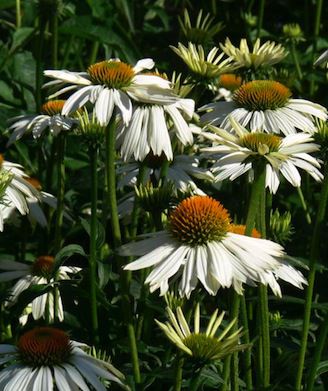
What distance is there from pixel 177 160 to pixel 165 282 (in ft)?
2.08

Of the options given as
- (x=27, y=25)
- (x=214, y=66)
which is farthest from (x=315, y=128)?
(x=27, y=25)

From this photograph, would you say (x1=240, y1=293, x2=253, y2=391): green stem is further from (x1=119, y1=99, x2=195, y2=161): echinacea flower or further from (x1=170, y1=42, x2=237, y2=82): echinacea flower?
(x1=170, y1=42, x2=237, y2=82): echinacea flower

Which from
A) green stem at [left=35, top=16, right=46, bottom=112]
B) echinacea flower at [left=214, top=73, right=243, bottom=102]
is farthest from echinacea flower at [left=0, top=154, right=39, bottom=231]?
echinacea flower at [left=214, top=73, right=243, bottom=102]

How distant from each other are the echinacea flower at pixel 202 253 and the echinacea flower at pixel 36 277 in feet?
1.44

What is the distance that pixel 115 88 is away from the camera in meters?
→ 1.50

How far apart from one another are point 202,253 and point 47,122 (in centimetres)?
66

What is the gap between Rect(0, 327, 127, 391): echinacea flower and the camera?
126 centimetres

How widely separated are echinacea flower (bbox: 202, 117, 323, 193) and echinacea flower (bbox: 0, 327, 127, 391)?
0.32 meters

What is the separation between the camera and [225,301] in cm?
181

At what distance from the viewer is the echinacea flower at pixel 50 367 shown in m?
1.26

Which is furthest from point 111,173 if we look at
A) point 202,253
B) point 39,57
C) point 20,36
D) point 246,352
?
point 20,36

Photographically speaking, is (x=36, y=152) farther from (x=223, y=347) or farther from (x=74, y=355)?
(x=223, y=347)

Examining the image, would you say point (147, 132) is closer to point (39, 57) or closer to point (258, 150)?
point (258, 150)

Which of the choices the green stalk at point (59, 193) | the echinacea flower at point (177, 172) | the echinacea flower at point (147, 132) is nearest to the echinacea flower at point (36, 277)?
the green stalk at point (59, 193)
